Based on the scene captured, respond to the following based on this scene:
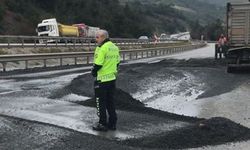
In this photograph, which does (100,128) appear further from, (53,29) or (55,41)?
(53,29)

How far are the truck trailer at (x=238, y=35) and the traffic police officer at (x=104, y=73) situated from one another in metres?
14.4

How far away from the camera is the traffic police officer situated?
9875 millimetres

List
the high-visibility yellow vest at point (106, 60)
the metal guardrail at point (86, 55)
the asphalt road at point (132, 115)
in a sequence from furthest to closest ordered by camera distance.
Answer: the metal guardrail at point (86, 55)
the high-visibility yellow vest at point (106, 60)
the asphalt road at point (132, 115)

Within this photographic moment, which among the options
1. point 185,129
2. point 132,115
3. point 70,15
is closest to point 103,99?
point 185,129

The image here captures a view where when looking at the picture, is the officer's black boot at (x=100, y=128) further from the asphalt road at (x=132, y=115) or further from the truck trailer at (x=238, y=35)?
the truck trailer at (x=238, y=35)

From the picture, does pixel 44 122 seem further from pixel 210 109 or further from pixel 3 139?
pixel 210 109

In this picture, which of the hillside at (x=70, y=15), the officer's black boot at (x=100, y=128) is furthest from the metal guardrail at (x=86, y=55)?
the hillside at (x=70, y=15)

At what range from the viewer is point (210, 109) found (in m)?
13.5

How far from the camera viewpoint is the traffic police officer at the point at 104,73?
9.88 m

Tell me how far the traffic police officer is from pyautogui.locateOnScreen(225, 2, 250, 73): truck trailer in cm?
1443

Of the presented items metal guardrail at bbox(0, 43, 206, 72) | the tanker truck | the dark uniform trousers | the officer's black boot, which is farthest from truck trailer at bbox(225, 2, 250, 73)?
the tanker truck

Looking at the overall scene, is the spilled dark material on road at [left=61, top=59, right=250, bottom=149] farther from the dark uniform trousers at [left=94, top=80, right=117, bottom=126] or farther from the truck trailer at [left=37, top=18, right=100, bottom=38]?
the truck trailer at [left=37, top=18, right=100, bottom=38]

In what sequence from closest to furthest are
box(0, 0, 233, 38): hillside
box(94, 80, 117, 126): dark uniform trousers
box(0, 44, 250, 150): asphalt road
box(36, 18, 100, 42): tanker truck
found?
box(0, 44, 250, 150): asphalt road
box(94, 80, 117, 126): dark uniform trousers
box(36, 18, 100, 42): tanker truck
box(0, 0, 233, 38): hillside

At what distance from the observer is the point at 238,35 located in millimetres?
24875
